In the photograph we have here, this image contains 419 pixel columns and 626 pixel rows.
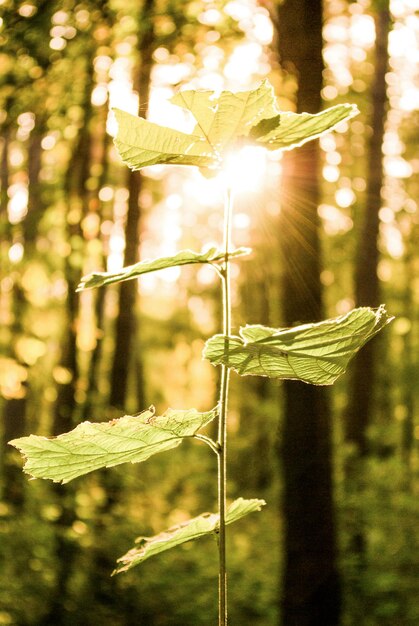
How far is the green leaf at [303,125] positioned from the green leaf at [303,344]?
12.6 inches

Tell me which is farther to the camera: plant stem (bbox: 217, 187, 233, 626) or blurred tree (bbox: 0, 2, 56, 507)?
blurred tree (bbox: 0, 2, 56, 507)

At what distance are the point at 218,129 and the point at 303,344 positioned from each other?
363mm

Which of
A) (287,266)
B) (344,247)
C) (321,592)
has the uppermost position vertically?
(344,247)

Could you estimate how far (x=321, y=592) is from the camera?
583cm

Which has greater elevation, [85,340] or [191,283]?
[191,283]

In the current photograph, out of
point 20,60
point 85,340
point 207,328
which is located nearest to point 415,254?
point 207,328

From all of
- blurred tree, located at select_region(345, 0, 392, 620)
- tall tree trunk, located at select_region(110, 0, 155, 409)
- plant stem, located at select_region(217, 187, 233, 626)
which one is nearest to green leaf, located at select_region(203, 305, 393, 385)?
plant stem, located at select_region(217, 187, 233, 626)

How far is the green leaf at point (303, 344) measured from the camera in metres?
1.00

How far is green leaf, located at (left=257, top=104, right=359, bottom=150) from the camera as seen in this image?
1.13 metres

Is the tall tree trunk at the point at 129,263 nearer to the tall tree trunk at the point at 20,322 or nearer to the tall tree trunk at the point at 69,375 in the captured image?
the tall tree trunk at the point at 69,375

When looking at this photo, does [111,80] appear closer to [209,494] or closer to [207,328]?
[209,494]

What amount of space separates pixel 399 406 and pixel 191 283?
22.8 feet

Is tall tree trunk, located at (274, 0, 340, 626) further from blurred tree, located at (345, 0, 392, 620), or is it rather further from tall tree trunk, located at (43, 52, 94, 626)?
blurred tree, located at (345, 0, 392, 620)

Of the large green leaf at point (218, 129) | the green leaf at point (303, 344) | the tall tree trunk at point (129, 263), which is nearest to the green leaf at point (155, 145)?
the large green leaf at point (218, 129)
